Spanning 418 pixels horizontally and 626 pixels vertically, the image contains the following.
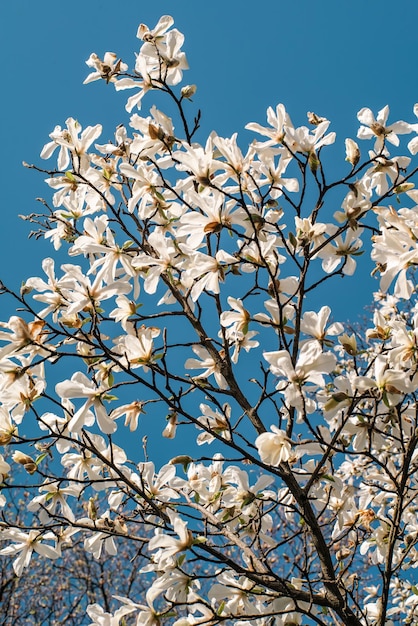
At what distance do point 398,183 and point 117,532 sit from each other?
5.42 feet

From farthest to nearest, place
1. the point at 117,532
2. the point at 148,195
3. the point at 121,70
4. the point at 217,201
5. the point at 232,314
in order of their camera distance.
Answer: the point at 121,70, the point at 148,195, the point at 117,532, the point at 232,314, the point at 217,201

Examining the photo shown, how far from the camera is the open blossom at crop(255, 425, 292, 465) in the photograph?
169 centimetres

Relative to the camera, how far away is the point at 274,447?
172cm

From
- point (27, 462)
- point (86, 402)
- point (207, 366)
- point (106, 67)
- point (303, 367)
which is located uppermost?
point (106, 67)

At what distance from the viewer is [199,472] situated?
2.34 m

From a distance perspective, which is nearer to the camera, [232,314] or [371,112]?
[232,314]

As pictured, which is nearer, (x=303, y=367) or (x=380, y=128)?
(x=303, y=367)

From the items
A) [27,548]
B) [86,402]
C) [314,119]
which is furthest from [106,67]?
[27,548]

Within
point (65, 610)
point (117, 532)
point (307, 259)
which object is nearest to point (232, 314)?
point (307, 259)

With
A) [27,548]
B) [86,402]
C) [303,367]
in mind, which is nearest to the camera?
[303,367]

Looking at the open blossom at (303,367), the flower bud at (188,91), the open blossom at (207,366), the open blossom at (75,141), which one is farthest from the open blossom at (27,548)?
the flower bud at (188,91)

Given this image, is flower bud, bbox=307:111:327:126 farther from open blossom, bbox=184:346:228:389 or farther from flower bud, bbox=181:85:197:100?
open blossom, bbox=184:346:228:389

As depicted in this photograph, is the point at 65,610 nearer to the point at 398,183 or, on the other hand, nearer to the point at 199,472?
the point at 199,472

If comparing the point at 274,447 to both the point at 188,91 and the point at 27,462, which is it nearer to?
the point at 27,462
